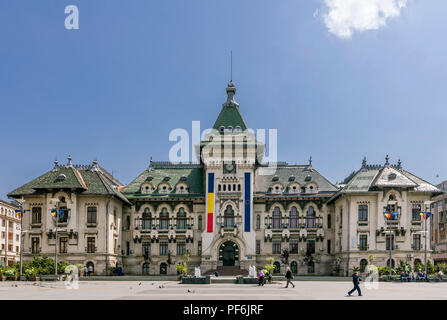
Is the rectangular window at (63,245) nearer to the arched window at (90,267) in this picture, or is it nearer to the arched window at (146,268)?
the arched window at (90,267)

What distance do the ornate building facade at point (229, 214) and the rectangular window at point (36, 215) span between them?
0.42ft

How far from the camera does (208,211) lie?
78562 millimetres

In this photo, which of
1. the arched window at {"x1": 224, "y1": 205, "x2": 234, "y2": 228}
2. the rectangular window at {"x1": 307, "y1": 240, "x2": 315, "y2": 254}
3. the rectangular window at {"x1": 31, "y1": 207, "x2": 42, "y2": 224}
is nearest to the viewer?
the rectangular window at {"x1": 31, "y1": 207, "x2": 42, "y2": 224}

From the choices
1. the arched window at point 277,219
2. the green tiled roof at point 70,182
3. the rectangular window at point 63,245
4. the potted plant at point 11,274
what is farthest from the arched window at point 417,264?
the potted plant at point 11,274

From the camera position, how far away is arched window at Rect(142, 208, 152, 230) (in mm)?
80812

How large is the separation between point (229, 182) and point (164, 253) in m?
13.3

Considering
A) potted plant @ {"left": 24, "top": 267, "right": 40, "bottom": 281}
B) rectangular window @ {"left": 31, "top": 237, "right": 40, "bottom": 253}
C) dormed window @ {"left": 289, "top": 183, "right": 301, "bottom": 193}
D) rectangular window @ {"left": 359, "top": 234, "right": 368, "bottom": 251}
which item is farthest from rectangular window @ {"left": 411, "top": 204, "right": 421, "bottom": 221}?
rectangular window @ {"left": 31, "top": 237, "right": 40, "bottom": 253}

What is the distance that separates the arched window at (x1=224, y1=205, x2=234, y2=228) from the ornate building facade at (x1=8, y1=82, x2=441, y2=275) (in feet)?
0.44

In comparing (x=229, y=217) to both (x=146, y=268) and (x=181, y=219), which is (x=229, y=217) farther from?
(x=146, y=268)

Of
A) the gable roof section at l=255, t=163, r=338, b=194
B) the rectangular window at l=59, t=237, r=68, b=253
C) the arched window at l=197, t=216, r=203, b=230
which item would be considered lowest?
the rectangular window at l=59, t=237, r=68, b=253

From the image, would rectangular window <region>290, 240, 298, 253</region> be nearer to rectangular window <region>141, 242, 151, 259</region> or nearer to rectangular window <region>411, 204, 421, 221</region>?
rectangular window <region>411, 204, 421, 221</region>

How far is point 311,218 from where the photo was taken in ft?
261

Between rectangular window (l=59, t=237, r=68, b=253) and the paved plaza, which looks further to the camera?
rectangular window (l=59, t=237, r=68, b=253)

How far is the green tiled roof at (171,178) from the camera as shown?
81.4 meters
